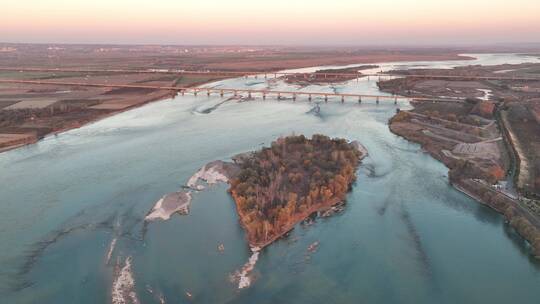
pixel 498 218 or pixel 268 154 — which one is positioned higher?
pixel 268 154

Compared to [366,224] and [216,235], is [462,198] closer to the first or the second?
[366,224]

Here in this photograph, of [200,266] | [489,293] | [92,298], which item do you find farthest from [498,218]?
[92,298]

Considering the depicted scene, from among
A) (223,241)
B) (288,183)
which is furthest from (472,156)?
(223,241)

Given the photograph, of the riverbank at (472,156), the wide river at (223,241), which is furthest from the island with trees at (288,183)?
the riverbank at (472,156)

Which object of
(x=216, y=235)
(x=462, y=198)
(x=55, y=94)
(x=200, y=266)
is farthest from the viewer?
(x=55, y=94)

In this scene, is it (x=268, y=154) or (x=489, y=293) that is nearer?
(x=489, y=293)

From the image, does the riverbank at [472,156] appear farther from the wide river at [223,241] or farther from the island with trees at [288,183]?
the island with trees at [288,183]
